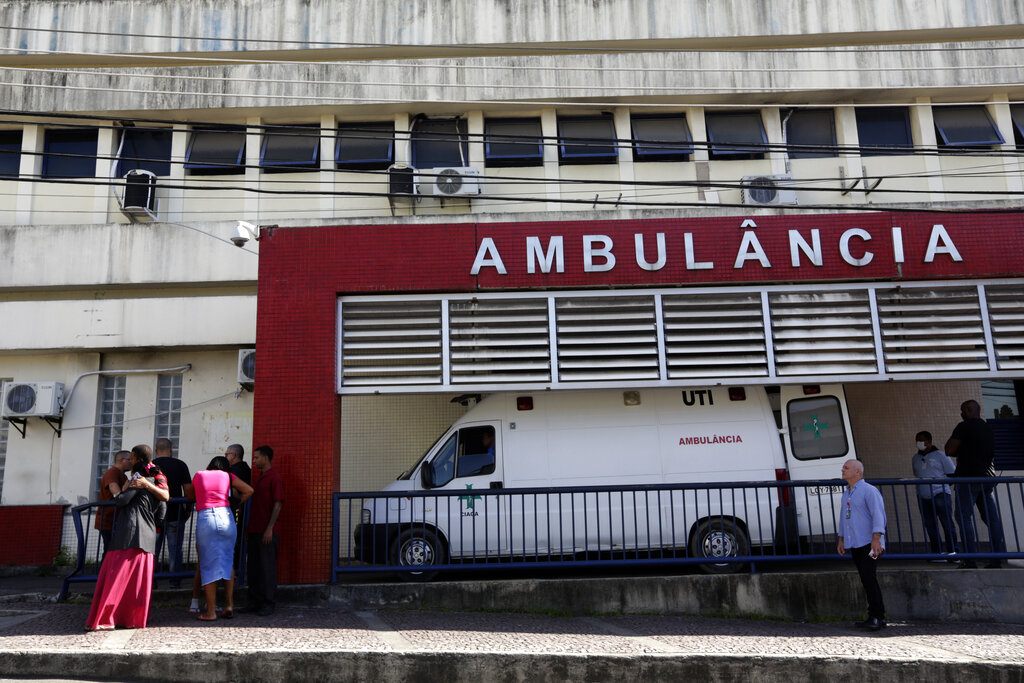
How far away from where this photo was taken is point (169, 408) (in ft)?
43.9

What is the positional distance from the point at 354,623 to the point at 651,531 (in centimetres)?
373

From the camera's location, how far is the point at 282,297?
9.74 m

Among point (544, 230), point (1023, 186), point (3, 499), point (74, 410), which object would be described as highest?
point (1023, 186)

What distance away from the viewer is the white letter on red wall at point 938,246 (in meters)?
10.0

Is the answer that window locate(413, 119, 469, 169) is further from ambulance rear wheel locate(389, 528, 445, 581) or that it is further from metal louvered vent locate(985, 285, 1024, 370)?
metal louvered vent locate(985, 285, 1024, 370)

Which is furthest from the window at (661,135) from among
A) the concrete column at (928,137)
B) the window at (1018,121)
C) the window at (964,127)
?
the window at (1018,121)

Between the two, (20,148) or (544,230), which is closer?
(544,230)

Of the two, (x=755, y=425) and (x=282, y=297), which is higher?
(x=282, y=297)

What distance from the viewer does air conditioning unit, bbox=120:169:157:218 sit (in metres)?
13.3

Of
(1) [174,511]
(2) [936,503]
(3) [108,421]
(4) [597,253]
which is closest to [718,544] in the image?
(2) [936,503]

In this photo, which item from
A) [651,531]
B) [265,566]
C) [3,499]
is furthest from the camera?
[3,499]

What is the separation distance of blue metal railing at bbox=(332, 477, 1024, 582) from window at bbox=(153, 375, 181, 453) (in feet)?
15.7

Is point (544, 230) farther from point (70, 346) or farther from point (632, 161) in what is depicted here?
point (70, 346)

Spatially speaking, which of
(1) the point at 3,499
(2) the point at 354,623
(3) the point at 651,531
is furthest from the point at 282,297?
(1) the point at 3,499
